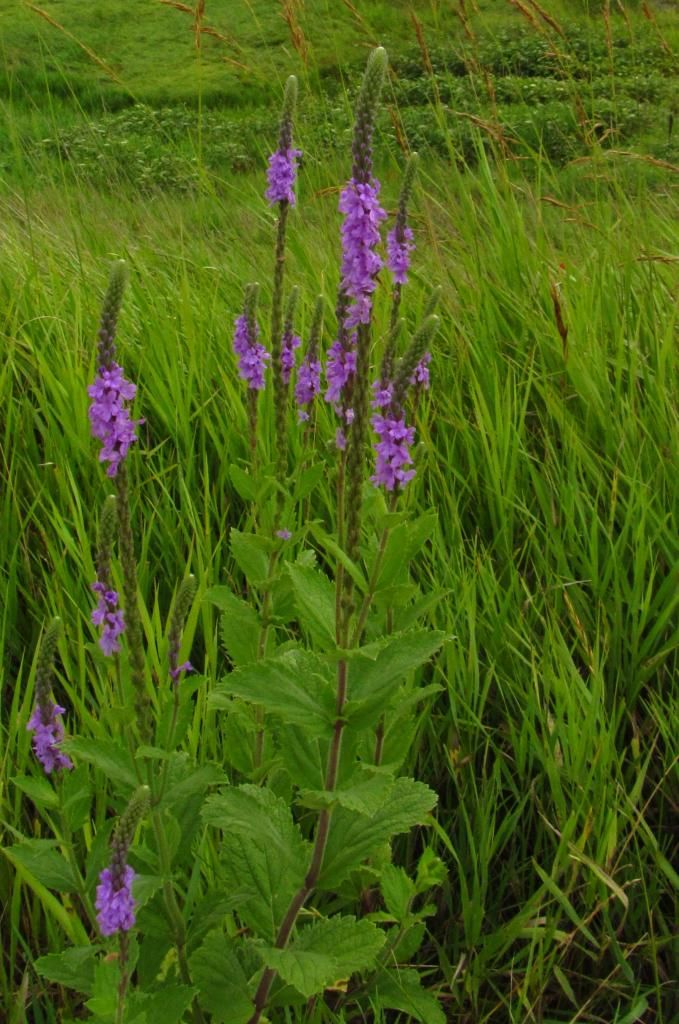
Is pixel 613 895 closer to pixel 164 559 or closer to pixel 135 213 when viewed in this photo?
pixel 164 559

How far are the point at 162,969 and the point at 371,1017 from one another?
475 mm

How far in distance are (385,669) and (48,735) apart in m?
0.50

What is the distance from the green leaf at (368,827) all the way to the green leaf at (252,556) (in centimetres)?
42

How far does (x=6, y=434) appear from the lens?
2822mm

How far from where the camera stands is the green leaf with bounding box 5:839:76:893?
160 cm

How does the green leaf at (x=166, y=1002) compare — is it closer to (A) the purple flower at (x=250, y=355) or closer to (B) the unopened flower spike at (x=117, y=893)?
(B) the unopened flower spike at (x=117, y=893)

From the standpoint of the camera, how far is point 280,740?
5.27 ft

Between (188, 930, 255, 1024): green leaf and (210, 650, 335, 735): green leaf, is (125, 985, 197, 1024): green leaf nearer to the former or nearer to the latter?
(188, 930, 255, 1024): green leaf

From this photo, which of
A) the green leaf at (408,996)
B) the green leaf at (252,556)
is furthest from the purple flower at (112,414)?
the green leaf at (408,996)

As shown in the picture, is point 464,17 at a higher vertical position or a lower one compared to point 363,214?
higher

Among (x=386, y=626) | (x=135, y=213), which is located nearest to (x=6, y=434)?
(x=386, y=626)

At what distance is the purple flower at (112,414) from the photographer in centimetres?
136

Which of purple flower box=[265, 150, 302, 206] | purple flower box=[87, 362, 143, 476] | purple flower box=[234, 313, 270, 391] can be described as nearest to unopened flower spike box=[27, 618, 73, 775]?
purple flower box=[87, 362, 143, 476]

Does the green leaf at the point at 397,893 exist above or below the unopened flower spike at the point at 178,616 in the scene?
below
